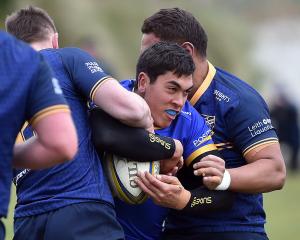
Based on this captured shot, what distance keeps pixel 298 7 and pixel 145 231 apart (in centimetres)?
5386

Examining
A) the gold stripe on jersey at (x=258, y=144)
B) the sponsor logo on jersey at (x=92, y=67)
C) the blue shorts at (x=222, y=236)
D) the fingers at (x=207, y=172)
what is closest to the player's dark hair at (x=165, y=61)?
the sponsor logo on jersey at (x=92, y=67)

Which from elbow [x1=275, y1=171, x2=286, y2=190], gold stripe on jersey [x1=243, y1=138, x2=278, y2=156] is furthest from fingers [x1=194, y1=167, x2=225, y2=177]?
elbow [x1=275, y1=171, x2=286, y2=190]

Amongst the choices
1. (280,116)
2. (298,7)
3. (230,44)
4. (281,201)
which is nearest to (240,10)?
(298,7)

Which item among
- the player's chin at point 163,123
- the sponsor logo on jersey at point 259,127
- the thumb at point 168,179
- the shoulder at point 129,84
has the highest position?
the shoulder at point 129,84

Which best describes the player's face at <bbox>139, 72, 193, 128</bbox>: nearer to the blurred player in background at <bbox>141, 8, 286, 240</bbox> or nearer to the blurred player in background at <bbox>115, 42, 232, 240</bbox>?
the blurred player in background at <bbox>115, 42, 232, 240</bbox>

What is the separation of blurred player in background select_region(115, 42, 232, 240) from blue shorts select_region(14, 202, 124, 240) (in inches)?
13.8

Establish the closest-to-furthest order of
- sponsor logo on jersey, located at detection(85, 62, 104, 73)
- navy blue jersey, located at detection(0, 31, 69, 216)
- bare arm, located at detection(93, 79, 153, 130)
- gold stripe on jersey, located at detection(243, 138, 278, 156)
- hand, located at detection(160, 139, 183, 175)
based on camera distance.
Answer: navy blue jersey, located at detection(0, 31, 69, 216) < bare arm, located at detection(93, 79, 153, 130) < sponsor logo on jersey, located at detection(85, 62, 104, 73) < hand, located at detection(160, 139, 183, 175) < gold stripe on jersey, located at detection(243, 138, 278, 156)

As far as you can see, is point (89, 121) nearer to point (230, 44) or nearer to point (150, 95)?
point (150, 95)

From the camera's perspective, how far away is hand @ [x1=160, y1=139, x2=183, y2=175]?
5.02 meters

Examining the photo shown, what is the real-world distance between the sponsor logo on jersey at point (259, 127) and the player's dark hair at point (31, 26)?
4.57 feet

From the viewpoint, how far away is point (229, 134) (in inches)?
219

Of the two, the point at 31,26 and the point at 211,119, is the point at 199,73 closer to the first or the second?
the point at 211,119

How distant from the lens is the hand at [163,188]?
4.93 m

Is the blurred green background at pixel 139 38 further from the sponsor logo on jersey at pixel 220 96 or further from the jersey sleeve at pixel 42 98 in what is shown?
the jersey sleeve at pixel 42 98
